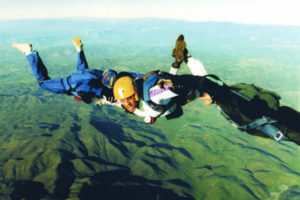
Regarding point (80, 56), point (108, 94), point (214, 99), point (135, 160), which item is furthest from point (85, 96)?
point (135, 160)

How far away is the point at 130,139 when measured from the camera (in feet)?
437

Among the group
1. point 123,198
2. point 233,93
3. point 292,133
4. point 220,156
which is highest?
point 233,93

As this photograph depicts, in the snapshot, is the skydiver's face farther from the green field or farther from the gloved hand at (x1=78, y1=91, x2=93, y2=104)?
the green field

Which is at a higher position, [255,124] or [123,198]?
[255,124]

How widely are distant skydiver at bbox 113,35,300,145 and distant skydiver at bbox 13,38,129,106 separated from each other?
2.00ft

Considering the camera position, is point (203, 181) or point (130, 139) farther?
point (130, 139)

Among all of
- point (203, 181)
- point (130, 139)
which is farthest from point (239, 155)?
point (130, 139)

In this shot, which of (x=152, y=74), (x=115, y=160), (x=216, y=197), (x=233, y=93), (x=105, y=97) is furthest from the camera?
(x=115, y=160)

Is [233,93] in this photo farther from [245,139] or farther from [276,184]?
[245,139]

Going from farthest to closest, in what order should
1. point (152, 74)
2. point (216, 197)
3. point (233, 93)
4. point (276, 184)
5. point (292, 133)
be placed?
point (276, 184) → point (216, 197) → point (152, 74) → point (233, 93) → point (292, 133)

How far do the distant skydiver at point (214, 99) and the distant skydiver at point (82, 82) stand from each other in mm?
610

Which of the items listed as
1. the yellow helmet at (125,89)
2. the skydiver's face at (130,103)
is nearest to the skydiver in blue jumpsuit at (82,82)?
the yellow helmet at (125,89)

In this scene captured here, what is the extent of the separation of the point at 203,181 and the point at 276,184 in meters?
37.0

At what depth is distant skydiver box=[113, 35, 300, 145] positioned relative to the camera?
121 inches
